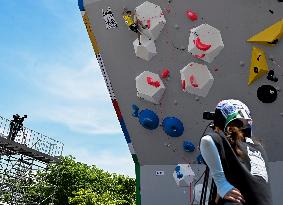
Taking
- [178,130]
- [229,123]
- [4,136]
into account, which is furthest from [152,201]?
[4,136]

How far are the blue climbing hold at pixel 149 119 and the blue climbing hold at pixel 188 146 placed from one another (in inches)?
23.2

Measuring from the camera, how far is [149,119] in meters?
7.07

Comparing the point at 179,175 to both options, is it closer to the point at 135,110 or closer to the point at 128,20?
the point at 135,110

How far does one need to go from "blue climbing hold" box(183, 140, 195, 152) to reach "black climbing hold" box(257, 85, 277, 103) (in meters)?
1.40

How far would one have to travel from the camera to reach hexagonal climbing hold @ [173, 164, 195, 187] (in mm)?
7031

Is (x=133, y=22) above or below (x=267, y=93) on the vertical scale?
above

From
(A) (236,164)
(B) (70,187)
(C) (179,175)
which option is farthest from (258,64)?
(B) (70,187)

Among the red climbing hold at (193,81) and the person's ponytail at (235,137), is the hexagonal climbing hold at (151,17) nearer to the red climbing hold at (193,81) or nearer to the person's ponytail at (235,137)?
the red climbing hold at (193,81)

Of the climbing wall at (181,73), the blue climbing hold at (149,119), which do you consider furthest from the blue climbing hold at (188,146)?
the blue climbing hold at (149,119)

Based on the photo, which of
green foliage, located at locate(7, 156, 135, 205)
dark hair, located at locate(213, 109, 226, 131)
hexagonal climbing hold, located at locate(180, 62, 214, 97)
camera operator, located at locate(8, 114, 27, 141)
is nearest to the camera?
dark hair, located at locate(213, 109, 226, 131)

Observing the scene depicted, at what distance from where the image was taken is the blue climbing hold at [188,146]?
6.93 metres

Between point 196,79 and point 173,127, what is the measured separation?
952 millimetres

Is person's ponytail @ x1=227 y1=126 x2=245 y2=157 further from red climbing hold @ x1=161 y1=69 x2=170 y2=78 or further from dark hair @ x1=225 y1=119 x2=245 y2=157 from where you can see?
red climbing hold @ x1=161 y1=69 x2=170 y2=78

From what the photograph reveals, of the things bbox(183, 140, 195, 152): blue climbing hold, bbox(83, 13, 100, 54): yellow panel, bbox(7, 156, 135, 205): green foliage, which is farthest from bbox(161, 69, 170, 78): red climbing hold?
bbox(7, 156, 135, 205): green foliage
